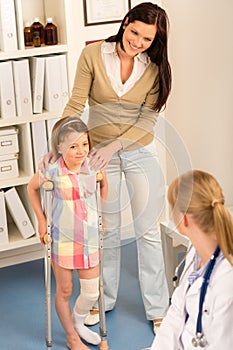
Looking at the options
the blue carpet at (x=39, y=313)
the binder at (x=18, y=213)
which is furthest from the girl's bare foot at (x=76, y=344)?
the binder at (x=18, y=213)

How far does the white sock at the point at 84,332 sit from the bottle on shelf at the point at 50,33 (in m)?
1.28

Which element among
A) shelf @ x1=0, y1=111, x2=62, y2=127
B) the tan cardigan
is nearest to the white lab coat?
the tan cardigan

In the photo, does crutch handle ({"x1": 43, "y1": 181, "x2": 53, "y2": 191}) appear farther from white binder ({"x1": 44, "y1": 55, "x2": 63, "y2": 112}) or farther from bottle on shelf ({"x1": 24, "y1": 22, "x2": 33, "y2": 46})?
bottle on shelf ({"x1": 24, "y1": 22, "x2": 33, "y2": 46})

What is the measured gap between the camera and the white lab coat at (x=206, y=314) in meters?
1.83

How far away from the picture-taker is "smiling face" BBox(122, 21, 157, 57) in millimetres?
2633

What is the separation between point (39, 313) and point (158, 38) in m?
1.35

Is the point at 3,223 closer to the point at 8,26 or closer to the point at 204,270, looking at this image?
the point at 8,26

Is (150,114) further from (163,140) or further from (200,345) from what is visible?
(200,345)

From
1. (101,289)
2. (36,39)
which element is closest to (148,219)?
(101,289)

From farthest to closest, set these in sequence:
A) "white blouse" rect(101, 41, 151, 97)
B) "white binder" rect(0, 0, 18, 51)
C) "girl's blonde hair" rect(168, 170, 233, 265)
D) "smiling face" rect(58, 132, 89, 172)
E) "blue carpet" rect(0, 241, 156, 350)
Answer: "white binder" rect(0, 0, 18, 51) < "blue carpet" rect(0, 241, 156, 350) < "white blouse" rect(101, 41, 151, 97) < "smiling face" rect(58, 132, 89, 172) < "girl's blonde hair" rect(168, 170, 233, 265)

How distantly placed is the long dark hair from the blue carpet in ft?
2.88

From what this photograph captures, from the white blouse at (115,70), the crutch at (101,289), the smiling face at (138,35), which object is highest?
the smiling face at (138,35)

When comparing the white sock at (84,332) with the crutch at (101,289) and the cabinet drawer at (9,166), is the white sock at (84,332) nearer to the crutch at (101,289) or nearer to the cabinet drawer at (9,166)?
the crutch at (101,289)

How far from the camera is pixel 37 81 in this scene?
336 cm
